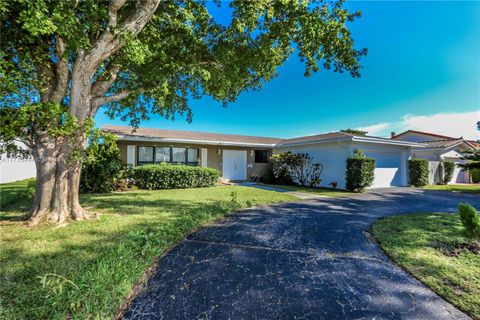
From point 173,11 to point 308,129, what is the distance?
1952 cm

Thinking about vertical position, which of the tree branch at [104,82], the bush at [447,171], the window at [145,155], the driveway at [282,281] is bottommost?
the driveway at [282,281]

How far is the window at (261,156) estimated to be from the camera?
1667cm

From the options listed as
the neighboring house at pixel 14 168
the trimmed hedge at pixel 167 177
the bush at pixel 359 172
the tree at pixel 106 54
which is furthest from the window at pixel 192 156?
the bush at pixel 359 172

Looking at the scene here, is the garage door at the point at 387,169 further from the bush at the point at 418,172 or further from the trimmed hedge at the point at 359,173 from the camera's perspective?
the trimmed hedge at the point at 359,173

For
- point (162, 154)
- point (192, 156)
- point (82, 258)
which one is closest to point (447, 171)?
point (192, 156)

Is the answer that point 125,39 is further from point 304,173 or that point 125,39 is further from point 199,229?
point 304,173

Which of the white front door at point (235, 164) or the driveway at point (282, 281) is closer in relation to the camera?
the driveway at point (282, 281)

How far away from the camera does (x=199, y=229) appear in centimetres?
466

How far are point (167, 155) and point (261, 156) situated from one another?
7.28 m

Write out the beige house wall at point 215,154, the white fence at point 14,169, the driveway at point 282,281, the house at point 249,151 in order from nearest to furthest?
the driveway at point 282,281, the white fence at point 14,169, the house at point 249,151, the beige house wall at point 215,154

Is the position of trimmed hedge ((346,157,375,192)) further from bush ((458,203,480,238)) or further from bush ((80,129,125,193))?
bush ((80,129,125,193))

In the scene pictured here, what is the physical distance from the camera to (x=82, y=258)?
9.77ft

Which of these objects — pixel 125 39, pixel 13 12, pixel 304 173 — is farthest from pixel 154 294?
pixel 304 173

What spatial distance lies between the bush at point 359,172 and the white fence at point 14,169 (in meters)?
18.2
